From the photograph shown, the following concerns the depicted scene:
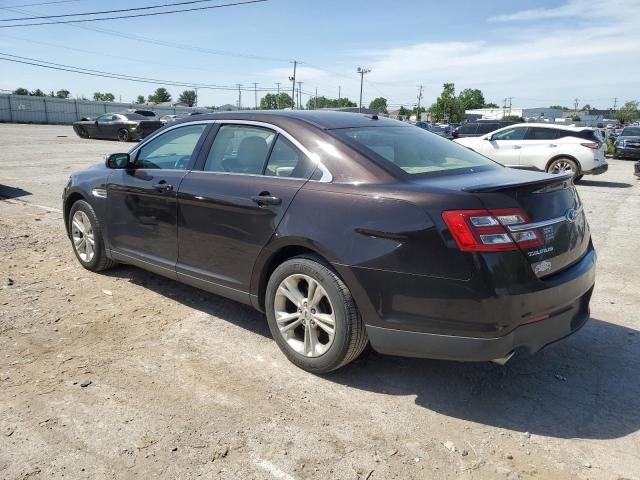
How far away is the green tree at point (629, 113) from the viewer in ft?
420

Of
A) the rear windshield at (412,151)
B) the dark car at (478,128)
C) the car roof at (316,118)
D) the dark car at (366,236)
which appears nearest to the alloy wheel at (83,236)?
the dark car at (366,236)

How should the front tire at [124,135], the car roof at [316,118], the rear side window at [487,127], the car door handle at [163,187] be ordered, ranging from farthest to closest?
the front tire at [124,135] → the rear side window at [487,127] → the car door handle at [163,187] → the car roof at [316,118]

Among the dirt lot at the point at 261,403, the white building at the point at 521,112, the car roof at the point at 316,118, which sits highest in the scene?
the white building at the point at 521,112

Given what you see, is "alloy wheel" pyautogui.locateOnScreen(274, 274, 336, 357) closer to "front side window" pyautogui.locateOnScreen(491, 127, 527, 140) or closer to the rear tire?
the rear tire

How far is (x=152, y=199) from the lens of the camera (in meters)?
4.37

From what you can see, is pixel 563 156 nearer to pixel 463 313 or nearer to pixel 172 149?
pixel 172 149

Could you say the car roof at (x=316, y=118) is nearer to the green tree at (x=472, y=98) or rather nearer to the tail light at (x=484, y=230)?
the tail light at (x=484, y=230)

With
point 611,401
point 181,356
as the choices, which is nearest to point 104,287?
point 181,356

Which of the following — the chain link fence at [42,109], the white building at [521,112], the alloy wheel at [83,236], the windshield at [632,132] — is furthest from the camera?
the white building at [521,112]

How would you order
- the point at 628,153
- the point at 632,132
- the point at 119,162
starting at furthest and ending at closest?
the point at 632,132
the point at 628,153
the point at 119,162

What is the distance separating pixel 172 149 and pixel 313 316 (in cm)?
213

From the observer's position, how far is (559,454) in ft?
8.74

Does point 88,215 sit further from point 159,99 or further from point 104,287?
point 159,99

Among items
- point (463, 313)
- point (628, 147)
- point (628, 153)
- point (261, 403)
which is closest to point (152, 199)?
point (261, 403)
